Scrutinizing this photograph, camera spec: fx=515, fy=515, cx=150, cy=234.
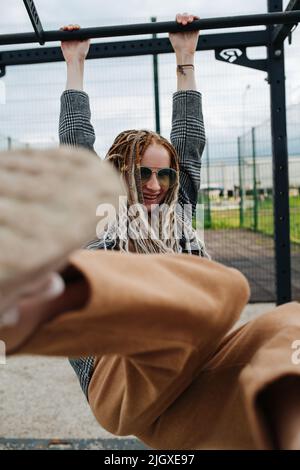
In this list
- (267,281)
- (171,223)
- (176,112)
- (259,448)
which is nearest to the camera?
(259,448)

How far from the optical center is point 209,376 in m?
0.68

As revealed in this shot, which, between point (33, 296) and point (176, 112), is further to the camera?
point (176, 112)

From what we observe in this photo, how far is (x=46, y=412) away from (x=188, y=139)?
4.26 ft

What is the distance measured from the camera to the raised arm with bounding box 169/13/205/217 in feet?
4.15

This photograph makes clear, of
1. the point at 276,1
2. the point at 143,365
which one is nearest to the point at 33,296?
the point at 143,365

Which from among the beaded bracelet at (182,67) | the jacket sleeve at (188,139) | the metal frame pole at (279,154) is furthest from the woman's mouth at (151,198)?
the metal frame pole at (279,154)

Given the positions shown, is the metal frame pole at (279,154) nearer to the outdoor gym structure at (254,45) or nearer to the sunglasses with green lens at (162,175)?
the outdoor gym structure at (254,45)

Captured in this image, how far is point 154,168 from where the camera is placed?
3.65ft

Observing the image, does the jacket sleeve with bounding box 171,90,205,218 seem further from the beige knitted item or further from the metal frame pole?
the beige knitted item

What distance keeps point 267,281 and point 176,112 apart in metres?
3.32

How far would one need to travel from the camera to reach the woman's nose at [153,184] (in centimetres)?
110

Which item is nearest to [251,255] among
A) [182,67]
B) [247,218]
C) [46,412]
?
[247,218]

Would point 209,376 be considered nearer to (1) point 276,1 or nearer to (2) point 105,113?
(1) point 276,1

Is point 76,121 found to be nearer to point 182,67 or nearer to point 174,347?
point 182,67
